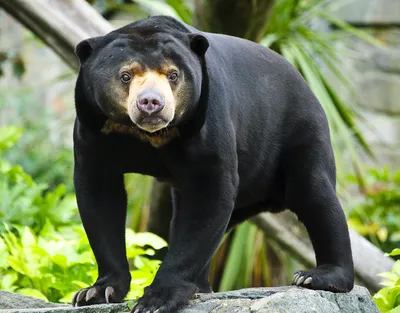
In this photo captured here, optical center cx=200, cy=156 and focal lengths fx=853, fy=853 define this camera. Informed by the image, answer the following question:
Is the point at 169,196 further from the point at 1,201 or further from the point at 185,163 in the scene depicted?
the point at 185,163

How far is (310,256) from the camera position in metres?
5.48

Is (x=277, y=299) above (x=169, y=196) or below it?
above

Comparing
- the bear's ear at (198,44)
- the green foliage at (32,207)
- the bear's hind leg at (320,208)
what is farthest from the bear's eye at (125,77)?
the green foliage at (32,207)

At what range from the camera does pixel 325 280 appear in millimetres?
3307

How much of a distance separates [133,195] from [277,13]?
1.84 m

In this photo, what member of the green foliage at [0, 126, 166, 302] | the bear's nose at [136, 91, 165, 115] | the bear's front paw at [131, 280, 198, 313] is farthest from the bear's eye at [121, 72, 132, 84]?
the green foliage at [0, 126, 166, 302]

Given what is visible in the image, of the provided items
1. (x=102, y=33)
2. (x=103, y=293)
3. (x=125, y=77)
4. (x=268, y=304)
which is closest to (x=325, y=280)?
(x=268, y=304)

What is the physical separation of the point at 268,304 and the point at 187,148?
0.63 meters

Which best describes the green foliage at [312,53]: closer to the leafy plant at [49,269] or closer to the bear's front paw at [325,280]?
the leafy plant at [49,269]

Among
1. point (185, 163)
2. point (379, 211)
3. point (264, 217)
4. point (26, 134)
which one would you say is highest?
point (185, 163)

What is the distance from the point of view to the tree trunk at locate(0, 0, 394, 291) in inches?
205

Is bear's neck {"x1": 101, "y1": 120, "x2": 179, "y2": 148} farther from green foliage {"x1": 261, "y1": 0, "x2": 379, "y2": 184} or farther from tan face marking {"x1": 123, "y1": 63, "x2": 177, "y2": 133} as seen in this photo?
green foliage {"x1": 261, "y1": 0, "x2": 379, "y2": 184}

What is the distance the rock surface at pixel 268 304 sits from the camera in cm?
279

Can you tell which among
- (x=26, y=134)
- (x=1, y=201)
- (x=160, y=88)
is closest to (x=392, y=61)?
(x=26, y=134)
